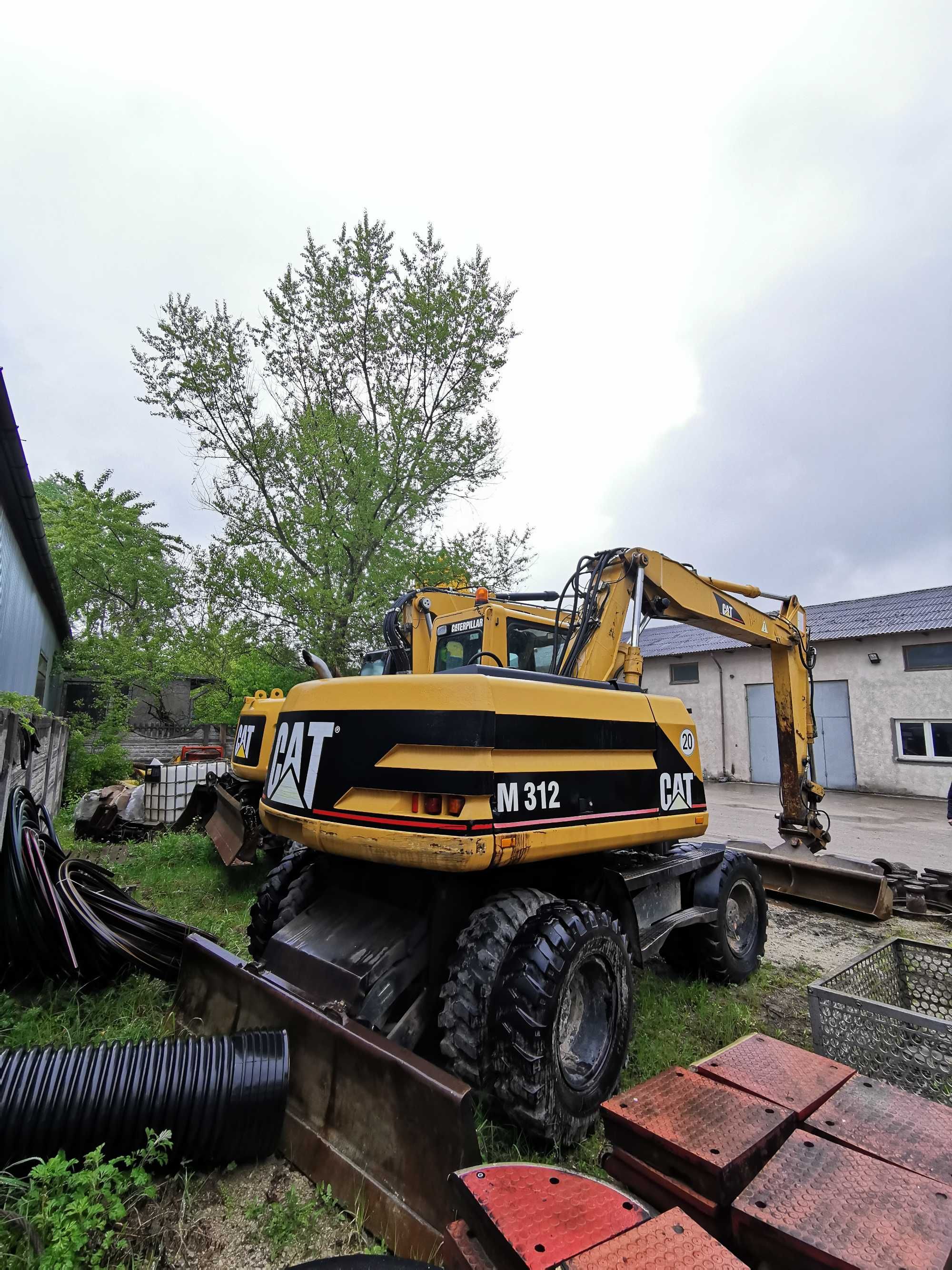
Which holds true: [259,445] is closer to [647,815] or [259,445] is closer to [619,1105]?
[647,815]

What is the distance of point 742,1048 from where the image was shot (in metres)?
2.89

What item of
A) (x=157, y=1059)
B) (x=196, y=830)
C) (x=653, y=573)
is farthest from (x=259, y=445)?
(x=157, y=1059)

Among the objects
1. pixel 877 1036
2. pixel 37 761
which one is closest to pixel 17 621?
pixel 37 761

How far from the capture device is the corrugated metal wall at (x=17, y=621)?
24.5 ft

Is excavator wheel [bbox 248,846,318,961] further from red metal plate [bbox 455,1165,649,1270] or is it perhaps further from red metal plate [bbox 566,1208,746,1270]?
red metal plate [bbox 566,1208,746,1270]

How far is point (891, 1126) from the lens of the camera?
229 cm

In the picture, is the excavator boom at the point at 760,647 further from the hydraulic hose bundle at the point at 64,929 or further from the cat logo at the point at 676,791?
the hydraulic hose bundle at the point at 64,929

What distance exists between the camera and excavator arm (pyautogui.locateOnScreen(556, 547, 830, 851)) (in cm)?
460

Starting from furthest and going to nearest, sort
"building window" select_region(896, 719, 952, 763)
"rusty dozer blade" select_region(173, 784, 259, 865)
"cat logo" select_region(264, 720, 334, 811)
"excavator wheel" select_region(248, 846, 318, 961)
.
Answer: "building window" select_region(896, 719, 952, 763) < "rusty dozer blade" select_region(173, 784, 259, 865) < "excavator wheel" select_region(248, 846, 318, 961) < "cat logo" select_region(264, 720, 334, 811)

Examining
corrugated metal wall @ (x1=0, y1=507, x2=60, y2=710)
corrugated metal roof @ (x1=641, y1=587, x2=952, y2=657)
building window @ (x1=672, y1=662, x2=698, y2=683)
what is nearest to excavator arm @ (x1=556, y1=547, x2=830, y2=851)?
corrugated metal wall @ (x1=0, y1=507, x2=60, y2=710)

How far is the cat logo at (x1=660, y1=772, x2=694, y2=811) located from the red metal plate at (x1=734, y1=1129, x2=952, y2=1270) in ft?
6.02

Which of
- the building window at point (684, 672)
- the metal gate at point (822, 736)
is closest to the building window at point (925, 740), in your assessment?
the metal gate at point (822, 736)

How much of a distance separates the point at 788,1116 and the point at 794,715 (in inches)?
216

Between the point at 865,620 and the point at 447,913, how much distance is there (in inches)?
721
